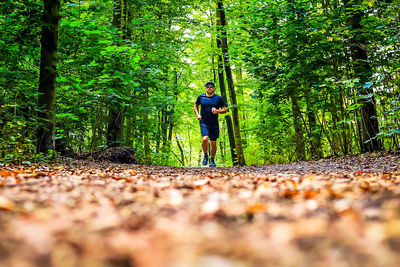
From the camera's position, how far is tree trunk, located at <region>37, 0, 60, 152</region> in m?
5.45

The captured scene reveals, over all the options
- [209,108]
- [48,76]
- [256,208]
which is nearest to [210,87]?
[209,108]

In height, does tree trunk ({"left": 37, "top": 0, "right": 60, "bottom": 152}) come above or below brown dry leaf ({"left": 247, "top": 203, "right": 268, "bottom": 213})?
above

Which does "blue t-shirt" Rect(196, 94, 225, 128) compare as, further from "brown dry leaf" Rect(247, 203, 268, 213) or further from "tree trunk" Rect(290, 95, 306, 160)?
"brown dry leaf" Rect(247, 203, 268, 213)

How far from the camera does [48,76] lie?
555 centimetres

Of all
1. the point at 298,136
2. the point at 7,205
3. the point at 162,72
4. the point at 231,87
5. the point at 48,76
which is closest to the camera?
the point at 7,205

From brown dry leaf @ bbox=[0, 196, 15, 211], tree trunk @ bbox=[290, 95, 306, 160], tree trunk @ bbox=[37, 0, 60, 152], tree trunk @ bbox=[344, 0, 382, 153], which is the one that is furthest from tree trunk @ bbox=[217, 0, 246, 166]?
brown dry leaf @ bbox=[0, 196, 15, 211]

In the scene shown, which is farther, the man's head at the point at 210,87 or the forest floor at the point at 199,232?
the man's head at the point at 210,87

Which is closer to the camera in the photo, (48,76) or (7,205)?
(7,205)

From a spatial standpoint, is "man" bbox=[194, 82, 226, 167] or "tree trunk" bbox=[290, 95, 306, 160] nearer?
"man" bbox=[194, 82, 226, 167]

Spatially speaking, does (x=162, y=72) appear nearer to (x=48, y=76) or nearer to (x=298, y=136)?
(x=48, y=76)

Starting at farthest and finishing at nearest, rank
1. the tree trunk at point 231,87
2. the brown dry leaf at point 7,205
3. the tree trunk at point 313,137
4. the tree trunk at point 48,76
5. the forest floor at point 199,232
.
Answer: the tree trunk at point 231,87
the tree trunk at point 313,137
the tree trunk at point 48,76
the brown dry leaf at point 7,205
the forest floor at point 199,232

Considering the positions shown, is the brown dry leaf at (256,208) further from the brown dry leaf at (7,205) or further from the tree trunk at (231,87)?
the tree trunk at (231,87)

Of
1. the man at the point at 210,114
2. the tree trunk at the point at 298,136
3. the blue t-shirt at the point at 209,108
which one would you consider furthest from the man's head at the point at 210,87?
the tree trunk at the point at 298,136

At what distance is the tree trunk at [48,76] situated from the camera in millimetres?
5453
